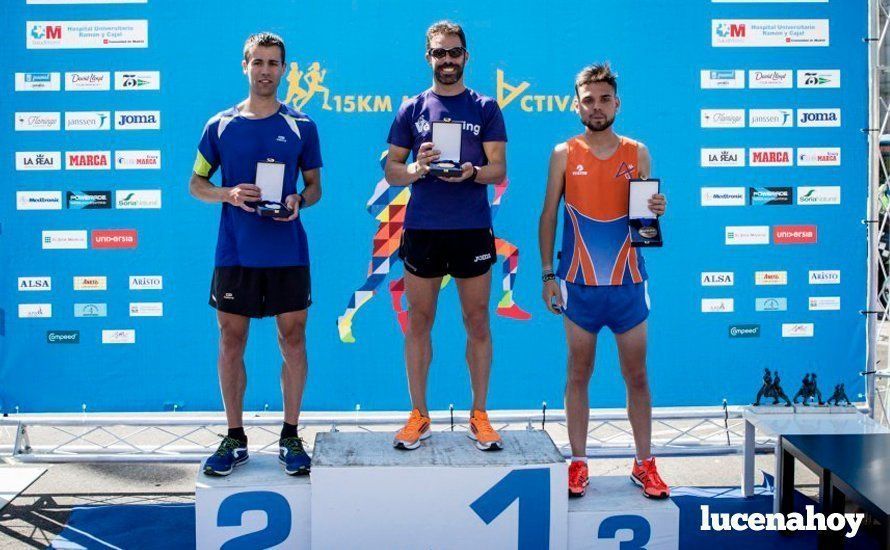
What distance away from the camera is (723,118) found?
448 cm

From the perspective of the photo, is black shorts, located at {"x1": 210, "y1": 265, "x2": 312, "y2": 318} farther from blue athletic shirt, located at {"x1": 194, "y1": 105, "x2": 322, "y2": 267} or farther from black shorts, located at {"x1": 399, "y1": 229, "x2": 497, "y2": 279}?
black shorts, located at {"x1": 399, "y1": 229, "x2": 497, "y2": 279}

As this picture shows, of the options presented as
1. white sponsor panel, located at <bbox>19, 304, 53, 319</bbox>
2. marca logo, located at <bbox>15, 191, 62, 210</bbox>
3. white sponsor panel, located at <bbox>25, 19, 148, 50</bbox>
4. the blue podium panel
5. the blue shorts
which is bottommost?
the blue podium panel

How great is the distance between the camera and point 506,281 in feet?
14.8

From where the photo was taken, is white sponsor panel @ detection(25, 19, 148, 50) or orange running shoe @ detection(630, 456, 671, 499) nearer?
orange running shoe @ detection(630, 456, 671, 499)

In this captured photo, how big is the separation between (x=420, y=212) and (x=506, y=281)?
129cm

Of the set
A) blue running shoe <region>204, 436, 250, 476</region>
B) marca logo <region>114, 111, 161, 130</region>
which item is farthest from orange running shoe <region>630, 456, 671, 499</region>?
marca logo <region>114, 111, 161, 130</region>

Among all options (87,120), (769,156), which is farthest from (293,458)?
(769,156)

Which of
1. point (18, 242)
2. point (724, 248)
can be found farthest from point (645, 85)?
point (18, 242)

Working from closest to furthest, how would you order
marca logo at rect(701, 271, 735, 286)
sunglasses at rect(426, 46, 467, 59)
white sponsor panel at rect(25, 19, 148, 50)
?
sunglasses at rect(426, 46, 467, 59), white sponsor panel at rect(25, 19, 148, 50), marca logo at rect(701, 271, 735, 286)

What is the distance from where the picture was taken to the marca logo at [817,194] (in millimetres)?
4531

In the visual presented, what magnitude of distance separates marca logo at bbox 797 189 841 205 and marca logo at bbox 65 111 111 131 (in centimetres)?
370

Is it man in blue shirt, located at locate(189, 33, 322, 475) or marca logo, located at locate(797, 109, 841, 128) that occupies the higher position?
marca logo, located at locate(797, 109, 841, 128)

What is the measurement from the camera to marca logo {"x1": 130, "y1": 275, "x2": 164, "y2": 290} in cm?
444

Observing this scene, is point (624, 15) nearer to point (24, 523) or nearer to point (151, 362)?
point (151, 362)
